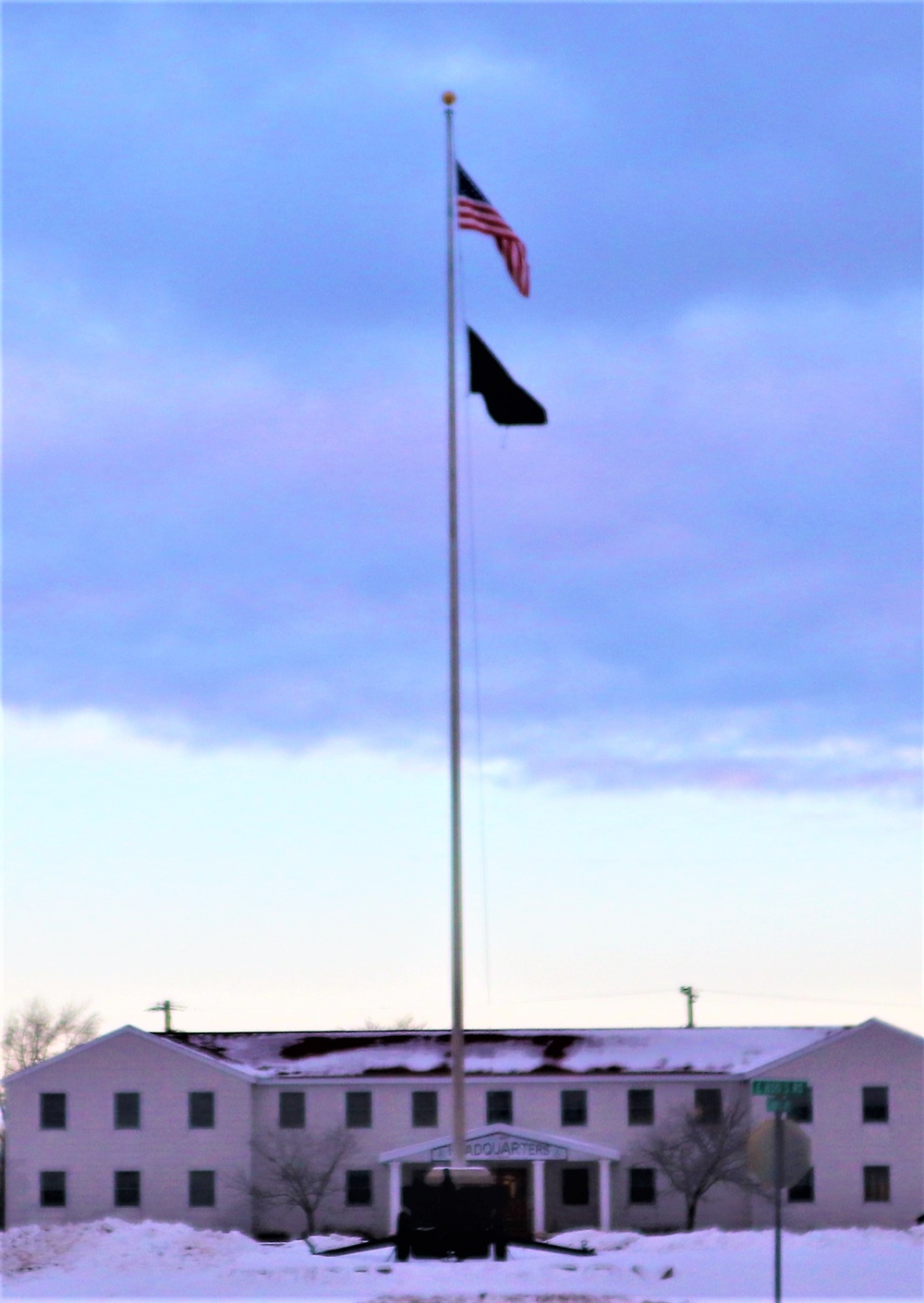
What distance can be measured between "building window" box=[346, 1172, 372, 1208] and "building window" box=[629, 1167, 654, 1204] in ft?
28.8

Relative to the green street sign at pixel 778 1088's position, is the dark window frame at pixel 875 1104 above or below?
below

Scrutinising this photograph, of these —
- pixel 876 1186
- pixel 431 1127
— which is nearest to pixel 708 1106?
pixel 876 1186

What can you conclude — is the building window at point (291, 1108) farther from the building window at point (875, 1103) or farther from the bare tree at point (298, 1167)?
the building window at point (875, 1103)

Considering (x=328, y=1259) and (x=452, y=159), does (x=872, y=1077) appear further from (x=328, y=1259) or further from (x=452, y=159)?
(x=452, y=159)

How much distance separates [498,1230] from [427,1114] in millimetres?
31618

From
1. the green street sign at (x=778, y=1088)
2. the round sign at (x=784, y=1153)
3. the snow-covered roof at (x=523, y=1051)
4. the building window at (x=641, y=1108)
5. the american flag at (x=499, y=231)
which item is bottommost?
the building window at (x=641, y=1108)

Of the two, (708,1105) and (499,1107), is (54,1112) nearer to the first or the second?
(499,1107)

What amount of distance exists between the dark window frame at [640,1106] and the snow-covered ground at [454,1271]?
2822cm

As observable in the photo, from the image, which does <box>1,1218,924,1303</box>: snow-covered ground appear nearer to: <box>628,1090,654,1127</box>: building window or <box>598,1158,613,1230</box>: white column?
<box>598,1158,613,1230</box>: white column

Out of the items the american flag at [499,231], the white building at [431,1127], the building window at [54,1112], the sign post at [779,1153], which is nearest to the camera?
the sign post at [779,1153]

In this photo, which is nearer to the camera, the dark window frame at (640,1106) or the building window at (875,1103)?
the building window at (875,1103)

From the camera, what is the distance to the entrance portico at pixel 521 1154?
190 ft

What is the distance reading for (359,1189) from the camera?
6091cm

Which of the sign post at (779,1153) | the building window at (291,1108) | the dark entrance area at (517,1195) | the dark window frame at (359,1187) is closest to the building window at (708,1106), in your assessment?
the dark entrance area at (517,1195)
